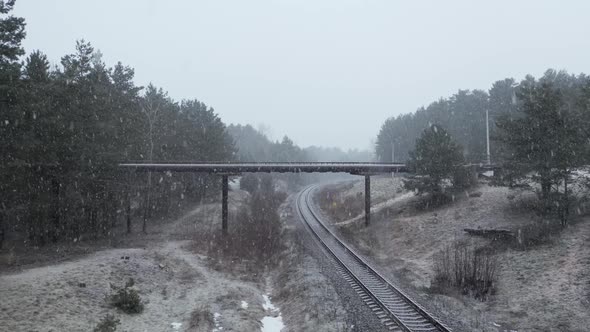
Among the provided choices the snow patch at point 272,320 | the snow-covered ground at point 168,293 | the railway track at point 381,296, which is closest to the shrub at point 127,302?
the snow-covered ground at point 168,293

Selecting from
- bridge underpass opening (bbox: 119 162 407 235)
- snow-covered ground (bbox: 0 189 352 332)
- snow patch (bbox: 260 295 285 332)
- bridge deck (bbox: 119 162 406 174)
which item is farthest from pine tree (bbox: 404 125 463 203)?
snow patch (bbox: 260 295 285 332)

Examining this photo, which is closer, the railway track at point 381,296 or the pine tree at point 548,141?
the railway track at point 381,296

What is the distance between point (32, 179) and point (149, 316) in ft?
51.4

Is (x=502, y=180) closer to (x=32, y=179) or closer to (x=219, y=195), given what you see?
(x=32, y=179)

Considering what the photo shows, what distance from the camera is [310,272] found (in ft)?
71.9

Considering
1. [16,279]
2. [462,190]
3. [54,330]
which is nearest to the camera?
[54,330]

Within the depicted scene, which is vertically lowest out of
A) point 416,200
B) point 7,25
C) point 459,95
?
point 416,200

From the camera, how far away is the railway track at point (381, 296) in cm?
1404

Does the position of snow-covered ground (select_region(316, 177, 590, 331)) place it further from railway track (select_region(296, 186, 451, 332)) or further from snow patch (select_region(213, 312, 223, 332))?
snow patch (select_region(213, 312, 223, 332))

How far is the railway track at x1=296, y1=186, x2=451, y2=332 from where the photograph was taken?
46.1ft

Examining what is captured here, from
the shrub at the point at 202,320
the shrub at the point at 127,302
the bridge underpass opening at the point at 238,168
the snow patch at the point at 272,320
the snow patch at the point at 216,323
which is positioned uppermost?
the bridge underpass opening at the point at 238,168

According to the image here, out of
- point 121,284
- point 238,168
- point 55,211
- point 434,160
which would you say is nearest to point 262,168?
point 238,168

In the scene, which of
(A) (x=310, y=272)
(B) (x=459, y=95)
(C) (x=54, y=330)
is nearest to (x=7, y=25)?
(C) (x=54, y=330)

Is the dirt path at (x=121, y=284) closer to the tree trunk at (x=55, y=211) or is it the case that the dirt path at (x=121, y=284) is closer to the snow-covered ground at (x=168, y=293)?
the snow-covered ground at (x=168, y=293)
